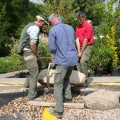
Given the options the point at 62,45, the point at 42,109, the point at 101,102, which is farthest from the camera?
the point at 42,109

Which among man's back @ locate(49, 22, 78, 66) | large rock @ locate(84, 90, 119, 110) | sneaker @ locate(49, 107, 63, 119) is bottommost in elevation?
sneaker @ locate(49, 107, 63, 119)

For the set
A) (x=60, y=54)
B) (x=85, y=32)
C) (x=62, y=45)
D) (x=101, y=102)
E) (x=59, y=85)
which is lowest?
(x=101, y=102)

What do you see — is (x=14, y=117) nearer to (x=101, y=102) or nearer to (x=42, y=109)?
(x=42, y=109)

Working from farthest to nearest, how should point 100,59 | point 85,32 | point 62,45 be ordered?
1. point 100,59
2. point 85,32
3. point 62,45

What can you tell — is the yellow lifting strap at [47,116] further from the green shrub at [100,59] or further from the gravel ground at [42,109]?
the green shrub at [100,59]

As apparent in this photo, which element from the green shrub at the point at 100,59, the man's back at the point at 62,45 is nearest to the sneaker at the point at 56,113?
the man's back at the point at 62,45

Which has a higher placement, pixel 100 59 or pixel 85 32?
pixel 85 32

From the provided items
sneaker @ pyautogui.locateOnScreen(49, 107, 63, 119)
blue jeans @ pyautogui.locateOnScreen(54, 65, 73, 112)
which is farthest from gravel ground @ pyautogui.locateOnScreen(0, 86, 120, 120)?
blue jeans @ pyautogui.locateOnScreen(54, 65, 73, 112)

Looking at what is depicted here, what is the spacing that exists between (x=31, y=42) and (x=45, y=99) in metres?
1.23

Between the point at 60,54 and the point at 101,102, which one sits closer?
the point at 60,54

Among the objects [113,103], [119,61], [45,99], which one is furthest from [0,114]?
[119,61]

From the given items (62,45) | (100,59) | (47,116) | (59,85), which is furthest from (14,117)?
(100,59)

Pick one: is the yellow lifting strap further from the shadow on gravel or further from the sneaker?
the shadow on gravel

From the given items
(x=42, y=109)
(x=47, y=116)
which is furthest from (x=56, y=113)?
(x=42, y=109)
